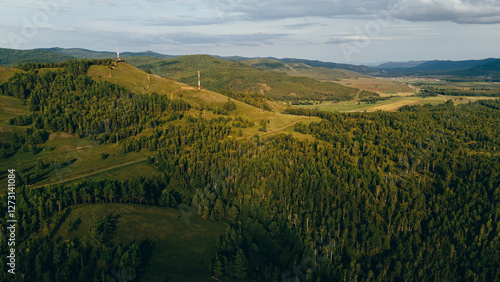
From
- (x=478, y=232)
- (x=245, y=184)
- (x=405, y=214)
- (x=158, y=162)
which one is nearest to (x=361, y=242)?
(x=405, y=214)

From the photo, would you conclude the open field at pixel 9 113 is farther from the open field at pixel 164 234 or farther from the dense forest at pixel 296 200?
the open field at pixel 164 234

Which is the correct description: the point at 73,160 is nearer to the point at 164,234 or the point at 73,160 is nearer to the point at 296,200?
the point at 164,234

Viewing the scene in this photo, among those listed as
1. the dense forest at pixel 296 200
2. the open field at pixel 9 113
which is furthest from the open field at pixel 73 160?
the open field at pixel 9 113

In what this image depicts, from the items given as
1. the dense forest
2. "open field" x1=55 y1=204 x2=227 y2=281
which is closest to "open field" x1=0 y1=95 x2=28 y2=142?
the dense forest

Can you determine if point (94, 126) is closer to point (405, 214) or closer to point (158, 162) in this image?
point (158, 162)

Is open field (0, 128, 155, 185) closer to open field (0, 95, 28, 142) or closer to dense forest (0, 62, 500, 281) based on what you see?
dense forest (0, 62, 500, 281)

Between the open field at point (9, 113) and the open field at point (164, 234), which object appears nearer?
the open field at point (164, 234)

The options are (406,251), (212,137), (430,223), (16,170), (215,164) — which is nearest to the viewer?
(406,251)
